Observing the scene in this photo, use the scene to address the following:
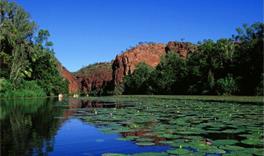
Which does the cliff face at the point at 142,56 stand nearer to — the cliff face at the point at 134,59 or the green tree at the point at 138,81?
the cliff face at the point at 134,59

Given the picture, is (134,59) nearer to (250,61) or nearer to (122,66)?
(122,66)

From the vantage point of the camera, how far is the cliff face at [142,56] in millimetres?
134038

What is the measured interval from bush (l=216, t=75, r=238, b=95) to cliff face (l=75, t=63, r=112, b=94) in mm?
92749

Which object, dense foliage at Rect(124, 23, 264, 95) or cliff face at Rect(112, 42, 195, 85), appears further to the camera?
cliff face at Rect(112, 42, 195, 85)

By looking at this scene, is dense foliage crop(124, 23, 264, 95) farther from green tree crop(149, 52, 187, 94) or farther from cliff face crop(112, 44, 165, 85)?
cliff face crop(112, 44, 165, 85)

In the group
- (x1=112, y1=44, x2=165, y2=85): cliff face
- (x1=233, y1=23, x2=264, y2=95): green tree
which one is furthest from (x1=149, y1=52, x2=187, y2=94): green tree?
(x1=112, y1=44, x2=165, y2=85): cliff face

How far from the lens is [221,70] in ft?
196

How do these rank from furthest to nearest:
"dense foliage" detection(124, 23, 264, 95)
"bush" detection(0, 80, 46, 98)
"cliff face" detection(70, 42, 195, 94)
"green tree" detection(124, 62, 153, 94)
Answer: "cliff face" detection(70, 42, 195, 94), "green tree" detection(124, 62, 153, 94), "dense foliage" detection(124, 23, 264, 95), "bush" detection(0, 80, 46, 98)

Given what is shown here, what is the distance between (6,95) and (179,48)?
319 ft

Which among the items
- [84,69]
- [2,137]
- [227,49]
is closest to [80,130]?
[2,137]

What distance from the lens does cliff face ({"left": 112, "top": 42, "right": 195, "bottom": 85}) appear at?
13404 centimetres

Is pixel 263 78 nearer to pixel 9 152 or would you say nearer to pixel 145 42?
pixel 9 152

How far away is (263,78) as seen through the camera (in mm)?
46438

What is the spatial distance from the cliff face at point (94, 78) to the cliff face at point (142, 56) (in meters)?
11.7
